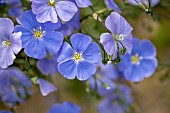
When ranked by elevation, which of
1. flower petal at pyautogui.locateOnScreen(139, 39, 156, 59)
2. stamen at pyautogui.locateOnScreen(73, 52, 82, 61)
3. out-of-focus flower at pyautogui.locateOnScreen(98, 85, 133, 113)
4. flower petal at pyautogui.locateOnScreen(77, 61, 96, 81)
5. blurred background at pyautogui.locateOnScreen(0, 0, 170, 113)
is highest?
stamen at pyautogui.locateOnScreen(73, 52, 82, 61)

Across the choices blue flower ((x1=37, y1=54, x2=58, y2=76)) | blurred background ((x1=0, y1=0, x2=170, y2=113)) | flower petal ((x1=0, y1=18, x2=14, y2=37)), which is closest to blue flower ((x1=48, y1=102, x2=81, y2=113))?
blue flower ((x1=37, y1=54, x2=58, y2=76))

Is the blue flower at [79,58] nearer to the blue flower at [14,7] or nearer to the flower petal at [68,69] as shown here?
the flower petal at [68,69]

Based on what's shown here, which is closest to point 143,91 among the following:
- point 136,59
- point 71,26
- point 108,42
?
point 136,59

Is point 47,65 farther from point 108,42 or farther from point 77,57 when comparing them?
point 108,42

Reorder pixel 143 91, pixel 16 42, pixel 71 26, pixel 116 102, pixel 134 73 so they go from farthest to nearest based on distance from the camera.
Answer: pixel 143 91 < pixel 116 102 < pixel 134 73 < pixel 71 26 < pixel 16 42

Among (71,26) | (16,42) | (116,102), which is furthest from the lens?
(116,102)

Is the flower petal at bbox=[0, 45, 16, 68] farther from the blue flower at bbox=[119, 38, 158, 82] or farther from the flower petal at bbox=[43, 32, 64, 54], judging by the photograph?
the blue flower at bbox=[119, 38, 158, 82]
